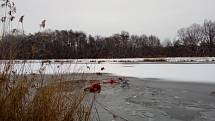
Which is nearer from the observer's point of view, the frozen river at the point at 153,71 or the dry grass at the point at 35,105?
the dry grass at the point at 35,105

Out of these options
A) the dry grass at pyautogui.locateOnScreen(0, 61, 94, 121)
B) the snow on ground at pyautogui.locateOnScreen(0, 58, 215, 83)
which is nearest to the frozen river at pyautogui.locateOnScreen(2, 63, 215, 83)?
the snow on ground at pyautogui.locateOnScreen(0, 58, 215, 83)

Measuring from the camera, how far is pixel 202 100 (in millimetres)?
7652

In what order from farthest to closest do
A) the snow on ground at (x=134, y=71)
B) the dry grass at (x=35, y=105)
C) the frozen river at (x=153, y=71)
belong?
the frozen river at (x=153, y=71), the snow on ground at (x=134, y=71), the dry grass at (x=35, y=105)

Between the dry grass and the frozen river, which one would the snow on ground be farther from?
the dry grass

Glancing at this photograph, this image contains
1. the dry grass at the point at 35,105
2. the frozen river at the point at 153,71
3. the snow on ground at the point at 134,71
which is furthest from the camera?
the frozen river at the point at 153,71

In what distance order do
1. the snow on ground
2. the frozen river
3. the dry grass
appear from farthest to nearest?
the frozen river → the snow on ground → the dry grass

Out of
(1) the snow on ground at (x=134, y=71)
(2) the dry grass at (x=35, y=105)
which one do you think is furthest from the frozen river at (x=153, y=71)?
(2) the dry grass at (x=35, y=105)

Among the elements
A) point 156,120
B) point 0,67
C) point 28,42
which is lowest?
point 156,120

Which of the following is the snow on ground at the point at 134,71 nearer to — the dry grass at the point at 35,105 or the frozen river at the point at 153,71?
the frozen river at the point at 153,71

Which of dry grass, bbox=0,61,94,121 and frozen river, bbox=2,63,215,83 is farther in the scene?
frozen river, bbox=2,63,215,83

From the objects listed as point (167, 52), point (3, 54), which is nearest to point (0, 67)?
point (3, 54)

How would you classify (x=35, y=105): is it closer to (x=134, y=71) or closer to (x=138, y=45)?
(x=134, y=71)

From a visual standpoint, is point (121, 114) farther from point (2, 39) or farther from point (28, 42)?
point (2, 39)

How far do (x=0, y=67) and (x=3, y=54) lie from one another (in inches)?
5.9
